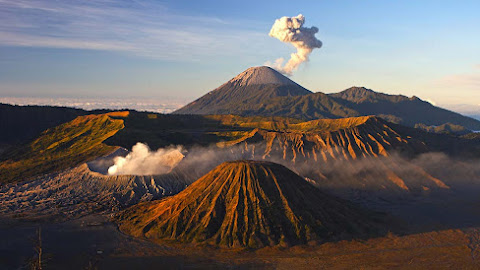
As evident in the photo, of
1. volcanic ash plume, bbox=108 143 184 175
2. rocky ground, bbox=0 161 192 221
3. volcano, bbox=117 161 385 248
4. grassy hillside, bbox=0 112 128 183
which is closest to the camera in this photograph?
volcano, bbox=117 161 385 248

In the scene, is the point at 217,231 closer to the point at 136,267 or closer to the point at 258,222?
the point at 258,222

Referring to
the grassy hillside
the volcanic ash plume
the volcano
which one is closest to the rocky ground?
the volcanic ash plume

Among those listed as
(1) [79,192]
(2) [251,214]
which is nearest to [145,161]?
(1) [79,192]

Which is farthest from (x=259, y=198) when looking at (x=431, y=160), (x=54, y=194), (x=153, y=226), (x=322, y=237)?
(x=431, y=160)

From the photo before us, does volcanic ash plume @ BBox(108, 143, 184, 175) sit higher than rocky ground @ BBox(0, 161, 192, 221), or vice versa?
volcanic ash plume @ BBox(108, 143, 184, 175)

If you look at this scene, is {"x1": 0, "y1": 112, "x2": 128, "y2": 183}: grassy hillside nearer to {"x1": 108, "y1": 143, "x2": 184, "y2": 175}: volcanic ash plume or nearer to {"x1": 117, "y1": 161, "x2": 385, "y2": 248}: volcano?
{"x1": 108, "y1": 143, "x2": 184, "y2": 175}: volcanic ash plume

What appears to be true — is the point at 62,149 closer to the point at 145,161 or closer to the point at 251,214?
the point at 145,161
